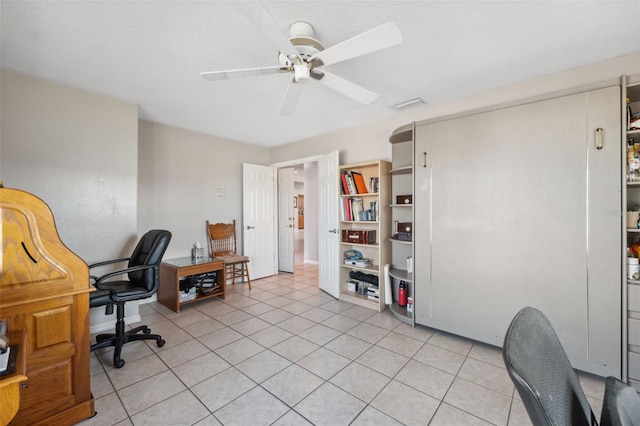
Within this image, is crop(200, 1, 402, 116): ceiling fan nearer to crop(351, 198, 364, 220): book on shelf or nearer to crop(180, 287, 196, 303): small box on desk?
crop(351, 198, 364, 220): book on shelf

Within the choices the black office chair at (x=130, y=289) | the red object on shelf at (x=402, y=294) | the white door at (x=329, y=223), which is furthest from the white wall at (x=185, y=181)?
the red object on shelf at (x=402, y=294)

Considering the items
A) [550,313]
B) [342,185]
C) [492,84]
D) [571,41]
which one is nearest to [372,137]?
[342,185]

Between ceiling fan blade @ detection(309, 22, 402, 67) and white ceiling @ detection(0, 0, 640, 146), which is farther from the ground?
white ceiling @ detection(0, 0, 640, 146)

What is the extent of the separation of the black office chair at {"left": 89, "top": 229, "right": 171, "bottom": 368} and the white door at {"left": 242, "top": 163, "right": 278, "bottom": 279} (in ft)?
7.11

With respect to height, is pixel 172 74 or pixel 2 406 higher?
pixel 172 74

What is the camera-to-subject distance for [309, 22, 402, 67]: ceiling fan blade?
1374 millimetres

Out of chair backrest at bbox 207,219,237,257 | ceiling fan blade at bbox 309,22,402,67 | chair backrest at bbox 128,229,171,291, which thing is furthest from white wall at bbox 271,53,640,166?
chair backrest at bbox 128,229,171,291

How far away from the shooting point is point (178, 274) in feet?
10.9

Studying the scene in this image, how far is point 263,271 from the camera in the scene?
4.97 meters

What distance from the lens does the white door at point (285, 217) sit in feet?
18.2

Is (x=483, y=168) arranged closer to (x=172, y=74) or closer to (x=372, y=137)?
(x=372, y=137)

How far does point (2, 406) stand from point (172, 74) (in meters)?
2.46

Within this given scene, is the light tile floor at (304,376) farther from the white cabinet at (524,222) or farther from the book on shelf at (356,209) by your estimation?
the book on shelf at (356,209)

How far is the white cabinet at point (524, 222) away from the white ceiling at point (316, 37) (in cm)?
42
